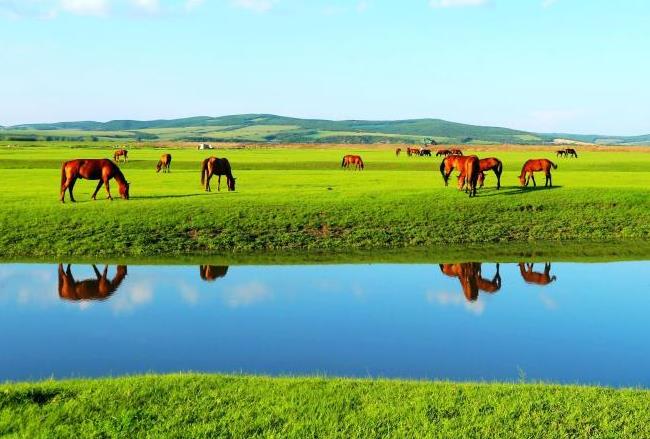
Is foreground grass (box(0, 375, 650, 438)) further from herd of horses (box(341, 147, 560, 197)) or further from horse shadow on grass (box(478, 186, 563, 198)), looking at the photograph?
horse shadow on grass (box(478, 186, 563, 198))

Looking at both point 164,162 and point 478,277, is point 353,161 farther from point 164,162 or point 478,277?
point 478,277

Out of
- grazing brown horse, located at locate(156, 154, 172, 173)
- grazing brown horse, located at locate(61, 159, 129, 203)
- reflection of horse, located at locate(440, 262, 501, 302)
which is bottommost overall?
reflection of horse, located at locate(440, 262, 501, 302)

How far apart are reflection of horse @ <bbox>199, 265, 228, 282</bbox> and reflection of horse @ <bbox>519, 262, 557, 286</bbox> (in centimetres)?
1039

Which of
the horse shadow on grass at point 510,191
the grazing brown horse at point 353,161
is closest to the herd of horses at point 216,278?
the horse shadow on grass at point 510,191

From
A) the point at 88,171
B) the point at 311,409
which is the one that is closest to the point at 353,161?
the point at 88,171

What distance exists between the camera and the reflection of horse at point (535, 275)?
21191 millimetres

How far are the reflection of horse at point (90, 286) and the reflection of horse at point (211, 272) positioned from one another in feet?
8.71

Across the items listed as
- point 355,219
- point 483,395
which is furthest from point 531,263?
point 483,395

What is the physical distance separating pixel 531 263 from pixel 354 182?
18046mm

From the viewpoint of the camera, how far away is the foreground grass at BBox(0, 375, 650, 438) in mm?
8539

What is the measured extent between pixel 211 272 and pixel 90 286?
408 cm

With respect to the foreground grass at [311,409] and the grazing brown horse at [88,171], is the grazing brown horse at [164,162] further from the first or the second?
the foreground grass at [311,409]

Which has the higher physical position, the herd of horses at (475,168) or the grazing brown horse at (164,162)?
the herd of horses at (475,168)

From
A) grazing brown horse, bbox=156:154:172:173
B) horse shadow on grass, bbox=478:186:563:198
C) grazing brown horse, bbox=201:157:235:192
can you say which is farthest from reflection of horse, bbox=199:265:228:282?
grazing brown horse, bbox=156:154:172:173
